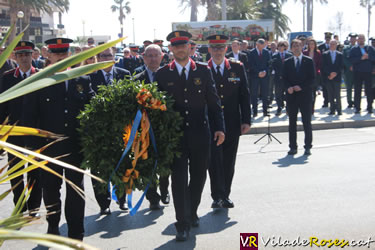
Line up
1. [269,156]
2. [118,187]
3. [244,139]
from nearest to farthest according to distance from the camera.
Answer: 1. [118,187]
2. [269,156]
3. [244,139]

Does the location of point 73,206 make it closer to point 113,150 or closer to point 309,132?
point 113,150

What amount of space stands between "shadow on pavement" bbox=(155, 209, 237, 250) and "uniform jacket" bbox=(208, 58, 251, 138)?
3.36ft

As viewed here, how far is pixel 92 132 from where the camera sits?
5105 millimetres

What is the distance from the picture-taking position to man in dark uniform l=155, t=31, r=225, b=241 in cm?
557

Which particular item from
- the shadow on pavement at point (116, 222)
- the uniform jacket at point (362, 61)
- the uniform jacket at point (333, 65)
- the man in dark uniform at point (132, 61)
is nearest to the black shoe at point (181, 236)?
the shadow on pavement at point (116, 222)

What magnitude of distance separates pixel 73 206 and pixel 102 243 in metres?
0.50

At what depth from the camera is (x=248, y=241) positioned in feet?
17.7

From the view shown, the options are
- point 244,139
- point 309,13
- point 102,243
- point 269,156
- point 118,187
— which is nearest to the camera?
point 118,187

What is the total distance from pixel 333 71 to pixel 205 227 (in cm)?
1029

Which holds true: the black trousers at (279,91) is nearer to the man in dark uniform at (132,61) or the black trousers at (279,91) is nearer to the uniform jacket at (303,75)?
the man in dark uniform at (132,61)

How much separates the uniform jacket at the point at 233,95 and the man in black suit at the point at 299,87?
3379 millimetres

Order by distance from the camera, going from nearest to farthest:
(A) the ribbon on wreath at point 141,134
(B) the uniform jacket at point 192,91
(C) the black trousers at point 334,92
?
1. (A) the ribbon on wreath at point 141,134
2. (B) the uniform jacket at point 192,91
3. (C) the black trousers at point 334,92

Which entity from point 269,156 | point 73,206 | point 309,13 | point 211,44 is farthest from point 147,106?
point 309,13

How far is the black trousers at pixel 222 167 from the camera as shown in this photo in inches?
263
